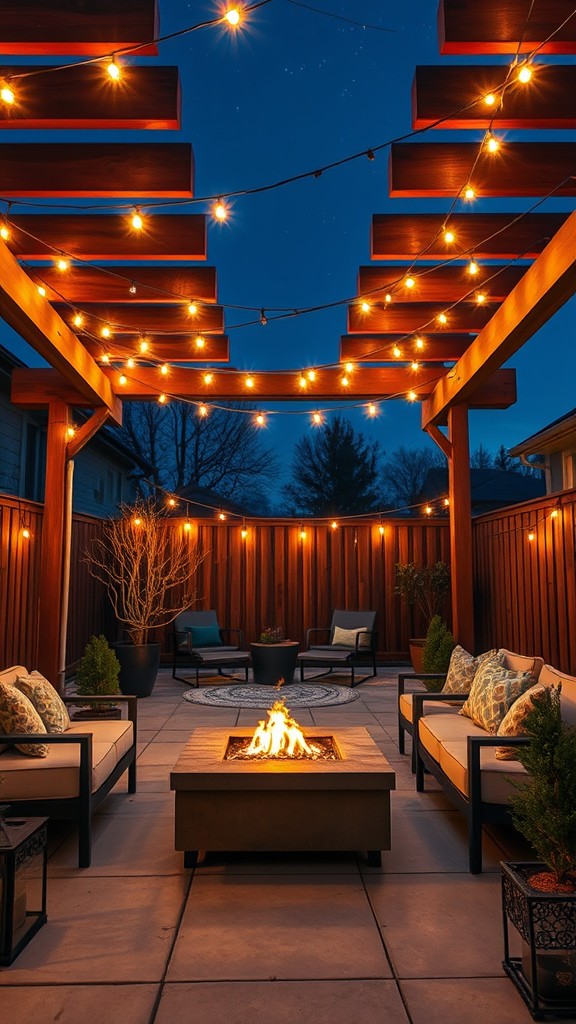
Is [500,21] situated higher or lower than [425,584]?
higher

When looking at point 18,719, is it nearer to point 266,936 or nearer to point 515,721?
point 266,936

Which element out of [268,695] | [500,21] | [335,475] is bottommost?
[268,695]

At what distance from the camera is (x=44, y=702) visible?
3.72 meters

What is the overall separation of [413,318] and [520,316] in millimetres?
1450

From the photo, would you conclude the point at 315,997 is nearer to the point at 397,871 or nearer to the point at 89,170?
the point at 397,871

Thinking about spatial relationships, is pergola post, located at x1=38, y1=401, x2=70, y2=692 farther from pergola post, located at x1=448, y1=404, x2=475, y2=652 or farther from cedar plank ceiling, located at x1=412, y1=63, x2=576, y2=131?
cedar plank ceiling, located at x1=412, y1=63, x2=576, y2=131

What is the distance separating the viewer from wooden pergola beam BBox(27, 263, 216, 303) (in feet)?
17.8

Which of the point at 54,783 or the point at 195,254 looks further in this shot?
the point at 195,254

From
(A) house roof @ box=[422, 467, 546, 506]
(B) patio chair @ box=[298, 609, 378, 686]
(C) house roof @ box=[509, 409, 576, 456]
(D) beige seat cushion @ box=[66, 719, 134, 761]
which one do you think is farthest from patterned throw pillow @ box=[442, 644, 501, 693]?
(A) house roof @ box=[422, 467, 546, 506]

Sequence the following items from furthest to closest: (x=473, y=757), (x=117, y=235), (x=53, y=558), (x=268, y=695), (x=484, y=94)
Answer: (x=268, y=695), (x=53, y=558), (x=117, y=235), (x=484, y=94), (x=473, y=757)

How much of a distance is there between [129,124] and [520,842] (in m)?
3.88

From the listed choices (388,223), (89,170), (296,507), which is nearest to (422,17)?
(388,223)

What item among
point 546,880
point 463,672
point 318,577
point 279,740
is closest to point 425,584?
point 318,577

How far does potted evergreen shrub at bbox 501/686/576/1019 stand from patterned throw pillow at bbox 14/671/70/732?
2290 mm
